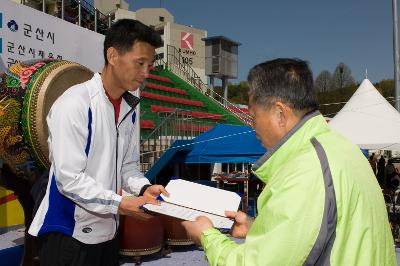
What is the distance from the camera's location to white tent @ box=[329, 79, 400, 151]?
8.61 m

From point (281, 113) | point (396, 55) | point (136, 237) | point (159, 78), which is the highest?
point (159, 78)

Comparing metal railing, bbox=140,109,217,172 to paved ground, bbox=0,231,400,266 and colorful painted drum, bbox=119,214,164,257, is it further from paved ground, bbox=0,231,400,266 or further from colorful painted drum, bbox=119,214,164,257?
colorful painted drum, bbox=119,214,164,257

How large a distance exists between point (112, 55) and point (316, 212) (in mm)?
1408

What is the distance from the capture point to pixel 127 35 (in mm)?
2057

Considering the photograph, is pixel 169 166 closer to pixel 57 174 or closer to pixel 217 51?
pixel 57 174

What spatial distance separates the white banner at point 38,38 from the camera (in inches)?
139

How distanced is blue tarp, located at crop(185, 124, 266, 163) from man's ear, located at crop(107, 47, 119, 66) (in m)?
5.90

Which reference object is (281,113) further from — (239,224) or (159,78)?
(159,78)

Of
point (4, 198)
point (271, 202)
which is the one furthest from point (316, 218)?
point (4, 198)

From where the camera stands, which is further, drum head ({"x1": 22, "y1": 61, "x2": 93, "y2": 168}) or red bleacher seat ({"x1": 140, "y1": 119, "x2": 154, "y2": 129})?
red bleacher seat ({"x1": 140, "y1": 119, "x2": 154, "y2": 129})

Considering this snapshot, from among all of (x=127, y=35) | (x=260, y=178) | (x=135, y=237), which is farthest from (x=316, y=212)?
(x=135, y=237)

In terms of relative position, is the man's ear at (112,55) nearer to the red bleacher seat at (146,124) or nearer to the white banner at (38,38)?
the white banner at (38,38)

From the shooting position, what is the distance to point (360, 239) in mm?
1123

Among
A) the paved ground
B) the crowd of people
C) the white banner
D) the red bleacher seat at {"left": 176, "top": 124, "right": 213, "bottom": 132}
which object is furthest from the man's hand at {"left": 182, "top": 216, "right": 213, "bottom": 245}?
the red bleacher seat at {"left": 176, "top": 124, "right": 213, "bottom": 132}
